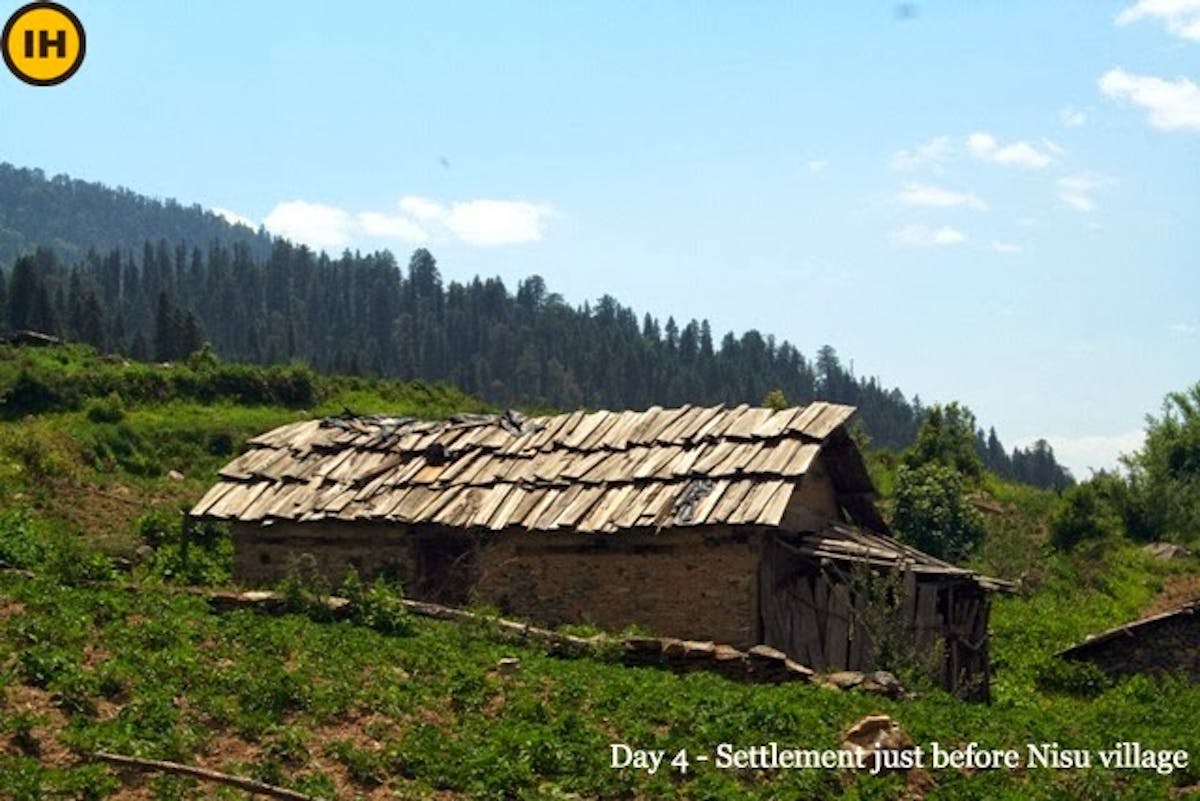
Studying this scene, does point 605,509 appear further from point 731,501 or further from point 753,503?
point 753,503

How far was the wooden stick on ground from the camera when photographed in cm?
942

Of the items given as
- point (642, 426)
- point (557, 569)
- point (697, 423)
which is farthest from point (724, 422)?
point (557, 569)

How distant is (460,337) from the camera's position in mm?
135500

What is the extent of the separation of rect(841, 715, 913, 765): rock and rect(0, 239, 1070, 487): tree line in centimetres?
8421

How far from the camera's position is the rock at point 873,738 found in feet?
35.5

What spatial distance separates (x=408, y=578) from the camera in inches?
736

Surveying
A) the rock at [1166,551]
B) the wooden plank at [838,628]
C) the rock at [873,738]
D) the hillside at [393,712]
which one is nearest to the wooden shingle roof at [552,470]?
the wooden plank at [838,628]

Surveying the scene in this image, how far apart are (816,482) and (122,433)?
2277cm

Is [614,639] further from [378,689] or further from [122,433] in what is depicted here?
[122,433]

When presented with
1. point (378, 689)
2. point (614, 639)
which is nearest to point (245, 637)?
point (378, 689)

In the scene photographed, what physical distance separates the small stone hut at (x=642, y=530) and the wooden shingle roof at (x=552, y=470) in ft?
0.11

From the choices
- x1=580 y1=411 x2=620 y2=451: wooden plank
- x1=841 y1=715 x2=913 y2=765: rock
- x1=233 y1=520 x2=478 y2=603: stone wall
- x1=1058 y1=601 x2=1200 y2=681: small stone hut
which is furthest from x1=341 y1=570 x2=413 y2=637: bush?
x1=1058 y1=601 x2=1200 y2=681: small stone hut

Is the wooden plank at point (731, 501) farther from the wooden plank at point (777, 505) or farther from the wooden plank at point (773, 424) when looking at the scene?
the wooden plank at point (773, 424)

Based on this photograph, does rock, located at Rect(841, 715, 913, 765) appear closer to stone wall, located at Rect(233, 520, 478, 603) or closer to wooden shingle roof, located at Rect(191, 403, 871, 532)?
wooden shingle roof, located at Rect(191, 403, 871, 532)
